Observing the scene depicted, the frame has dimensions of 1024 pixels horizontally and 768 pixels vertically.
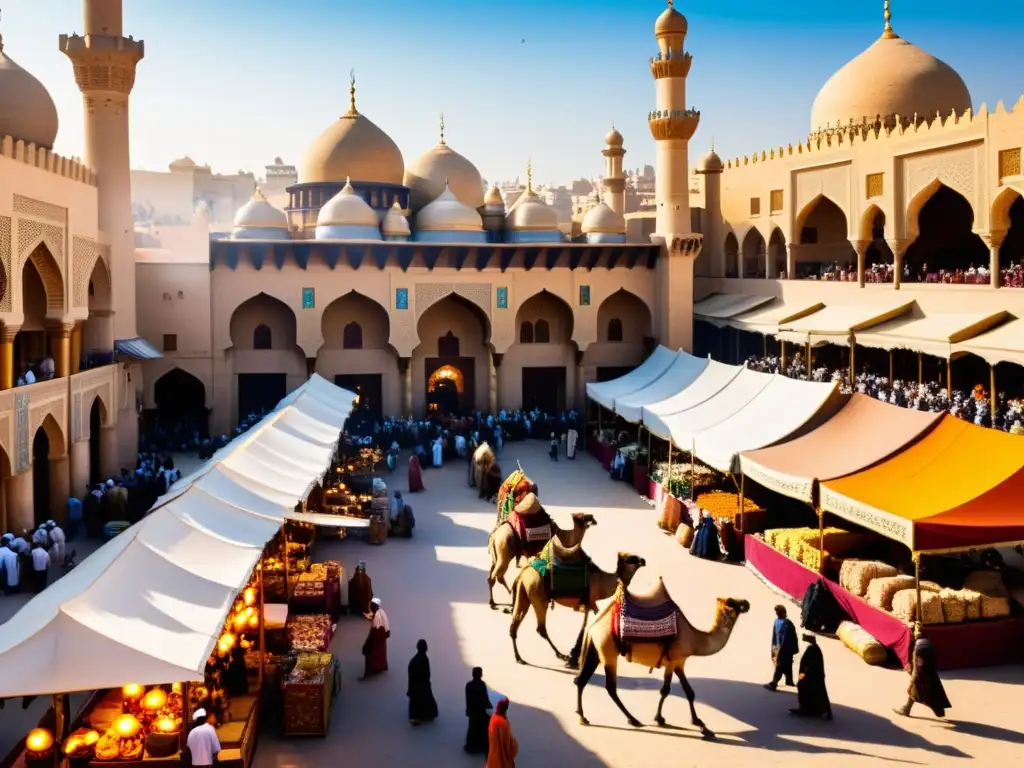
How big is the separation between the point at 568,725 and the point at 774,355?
66.7 ft

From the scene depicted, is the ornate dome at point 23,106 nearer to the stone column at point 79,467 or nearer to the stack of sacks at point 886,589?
the stone column at point 79,467

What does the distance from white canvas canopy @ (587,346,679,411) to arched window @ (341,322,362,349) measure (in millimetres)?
6239

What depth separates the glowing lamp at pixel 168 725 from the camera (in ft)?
26.0

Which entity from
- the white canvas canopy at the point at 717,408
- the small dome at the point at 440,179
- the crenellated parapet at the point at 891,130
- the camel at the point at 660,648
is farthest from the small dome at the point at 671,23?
the camel at the point at 660,648

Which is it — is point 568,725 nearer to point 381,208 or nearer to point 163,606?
point 163,606

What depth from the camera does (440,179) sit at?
31.2 metres

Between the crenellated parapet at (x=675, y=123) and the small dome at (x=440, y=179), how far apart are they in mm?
6457

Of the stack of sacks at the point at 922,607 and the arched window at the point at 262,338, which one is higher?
the arched window at the point at 262,338

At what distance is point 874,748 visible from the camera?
27.9ft

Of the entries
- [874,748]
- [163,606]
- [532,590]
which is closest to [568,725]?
[532,590]

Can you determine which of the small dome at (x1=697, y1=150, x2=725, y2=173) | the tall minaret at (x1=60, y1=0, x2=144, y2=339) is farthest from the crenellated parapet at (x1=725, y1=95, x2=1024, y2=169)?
the tall minaret at (x1=60, y1=0, x2=144, y2=339)

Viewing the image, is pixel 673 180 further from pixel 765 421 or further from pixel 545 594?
pixel 545 594

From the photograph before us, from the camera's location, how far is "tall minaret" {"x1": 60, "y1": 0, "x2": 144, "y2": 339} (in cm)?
2134

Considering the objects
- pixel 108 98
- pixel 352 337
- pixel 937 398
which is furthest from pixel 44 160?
pixel 937 398
